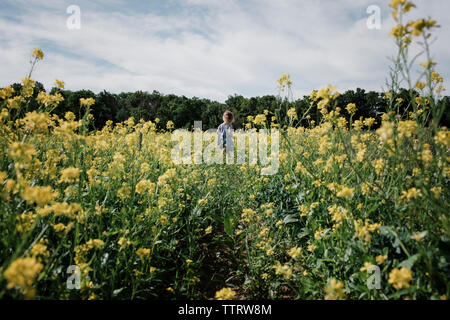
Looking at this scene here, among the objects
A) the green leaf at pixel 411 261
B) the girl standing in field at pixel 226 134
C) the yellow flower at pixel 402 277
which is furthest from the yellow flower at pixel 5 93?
the girl standing in field at pixel 226 134

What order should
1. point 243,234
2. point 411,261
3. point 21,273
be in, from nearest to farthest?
point 21,273
point 411,261
point 243,234

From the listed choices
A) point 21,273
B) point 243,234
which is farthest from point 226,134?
point 21,273

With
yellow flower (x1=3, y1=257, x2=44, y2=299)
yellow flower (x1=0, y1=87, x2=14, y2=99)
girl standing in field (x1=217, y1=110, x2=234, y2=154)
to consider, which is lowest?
yellow flower (x1=3, y1=257, x2=44, y2=299)

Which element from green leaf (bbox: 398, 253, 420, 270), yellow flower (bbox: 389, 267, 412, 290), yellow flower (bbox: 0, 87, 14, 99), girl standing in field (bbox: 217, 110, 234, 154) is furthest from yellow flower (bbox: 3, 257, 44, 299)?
girl standing in field (bbox: 217, 110, 234, 154)

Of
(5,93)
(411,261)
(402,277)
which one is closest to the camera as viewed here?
(402,277)

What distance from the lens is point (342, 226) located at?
6.47ft

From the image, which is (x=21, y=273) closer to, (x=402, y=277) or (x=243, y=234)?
(x=402, y=277)

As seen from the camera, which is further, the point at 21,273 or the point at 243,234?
the point at 243,234

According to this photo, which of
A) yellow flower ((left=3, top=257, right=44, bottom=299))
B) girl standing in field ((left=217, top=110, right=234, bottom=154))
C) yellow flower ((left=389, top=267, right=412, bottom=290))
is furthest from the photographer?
girl standing in field ((left=217, top=110, right=234, bottom=154))

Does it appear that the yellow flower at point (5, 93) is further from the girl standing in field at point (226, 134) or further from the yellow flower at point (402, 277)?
the girl standing in field at point (226, 134)

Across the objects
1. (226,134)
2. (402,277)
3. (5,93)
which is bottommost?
(402,277)

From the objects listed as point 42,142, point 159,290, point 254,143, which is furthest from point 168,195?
point 254,143

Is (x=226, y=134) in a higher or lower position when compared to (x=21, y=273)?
higher

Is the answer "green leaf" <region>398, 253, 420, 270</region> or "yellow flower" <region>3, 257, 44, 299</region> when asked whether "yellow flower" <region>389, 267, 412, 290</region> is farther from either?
"yellow flower" <region>3, 257, 44, 299</region>
